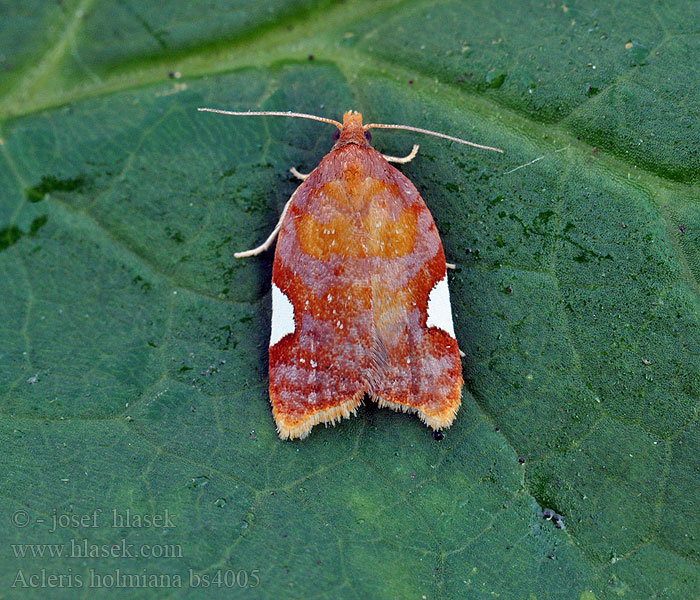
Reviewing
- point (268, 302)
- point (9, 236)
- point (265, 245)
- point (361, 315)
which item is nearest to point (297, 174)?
point (265, 245)

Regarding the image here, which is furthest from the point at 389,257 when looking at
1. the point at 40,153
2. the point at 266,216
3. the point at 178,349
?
the point at 40,153

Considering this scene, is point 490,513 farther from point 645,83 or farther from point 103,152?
point 103,152

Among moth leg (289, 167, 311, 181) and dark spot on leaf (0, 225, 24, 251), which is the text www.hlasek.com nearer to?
dark spot on leaf (0, 225, 24, 251)

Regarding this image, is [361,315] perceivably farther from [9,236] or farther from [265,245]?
[9,236]

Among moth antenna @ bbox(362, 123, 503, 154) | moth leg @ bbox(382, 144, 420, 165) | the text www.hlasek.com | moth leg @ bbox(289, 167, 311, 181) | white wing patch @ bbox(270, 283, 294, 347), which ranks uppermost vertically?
moth antenna @ bbox(362, 123, 503, 154)

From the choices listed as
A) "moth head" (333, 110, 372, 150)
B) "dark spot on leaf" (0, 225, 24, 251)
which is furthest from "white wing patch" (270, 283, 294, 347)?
"dark spot on leaf" (0, 225, 24, 251)

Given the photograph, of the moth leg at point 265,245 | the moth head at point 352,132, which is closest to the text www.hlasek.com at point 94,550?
the moth leg at point 265,245
